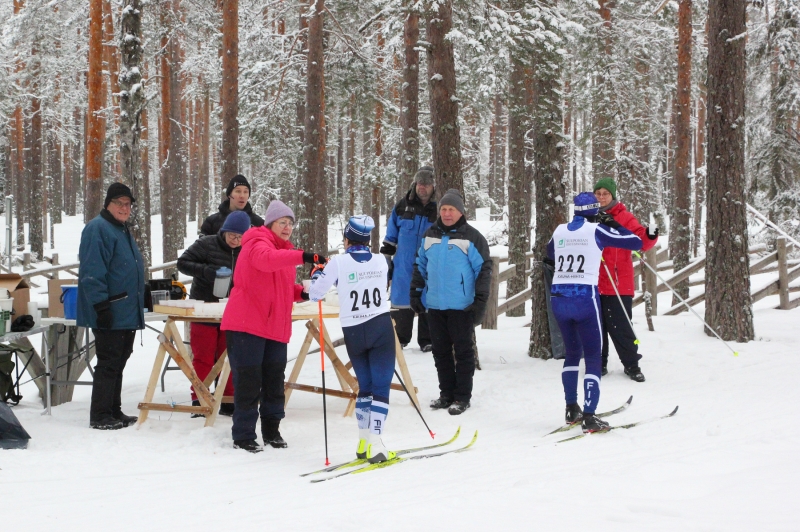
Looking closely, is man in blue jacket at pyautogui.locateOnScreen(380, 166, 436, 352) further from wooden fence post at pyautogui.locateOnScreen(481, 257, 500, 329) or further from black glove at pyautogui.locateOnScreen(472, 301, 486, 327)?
black glove at pyautogui.locateOnScreen(472, 301, 486, 327)

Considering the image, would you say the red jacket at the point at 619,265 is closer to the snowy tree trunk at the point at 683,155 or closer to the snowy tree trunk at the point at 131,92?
the snowy tree trunk at the point at 131,92

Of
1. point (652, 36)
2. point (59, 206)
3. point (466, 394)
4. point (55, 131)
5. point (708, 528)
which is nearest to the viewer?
point (708, 528)

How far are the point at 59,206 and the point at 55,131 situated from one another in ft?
28.8

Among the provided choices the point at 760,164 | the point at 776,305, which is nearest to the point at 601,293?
the point at 776,305

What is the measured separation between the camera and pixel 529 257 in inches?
604

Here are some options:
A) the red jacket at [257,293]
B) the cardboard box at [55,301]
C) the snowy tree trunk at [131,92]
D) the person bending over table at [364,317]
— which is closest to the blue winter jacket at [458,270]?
the person bending over table at [364,317]

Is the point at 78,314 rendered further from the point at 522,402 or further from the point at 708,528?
the point at 708,528

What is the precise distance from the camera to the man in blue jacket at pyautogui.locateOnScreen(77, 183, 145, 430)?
5.92 meters

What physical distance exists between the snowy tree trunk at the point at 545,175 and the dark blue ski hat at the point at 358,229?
3571 mm

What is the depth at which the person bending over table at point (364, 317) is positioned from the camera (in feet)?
17.0

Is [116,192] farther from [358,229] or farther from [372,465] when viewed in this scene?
[372,465]

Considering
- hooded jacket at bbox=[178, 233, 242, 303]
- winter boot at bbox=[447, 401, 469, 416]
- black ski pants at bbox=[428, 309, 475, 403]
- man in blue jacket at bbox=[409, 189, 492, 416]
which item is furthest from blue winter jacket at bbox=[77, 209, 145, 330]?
winter boot at bbox=[447, 401, 469, 416]

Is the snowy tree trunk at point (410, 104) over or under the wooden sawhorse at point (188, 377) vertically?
over

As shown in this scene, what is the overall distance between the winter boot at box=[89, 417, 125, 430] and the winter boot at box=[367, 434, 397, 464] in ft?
7.80
